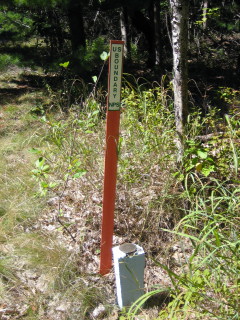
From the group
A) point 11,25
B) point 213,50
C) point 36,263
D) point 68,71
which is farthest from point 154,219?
point 213,50

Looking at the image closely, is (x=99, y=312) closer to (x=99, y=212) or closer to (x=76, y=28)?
(x=99, y=212)

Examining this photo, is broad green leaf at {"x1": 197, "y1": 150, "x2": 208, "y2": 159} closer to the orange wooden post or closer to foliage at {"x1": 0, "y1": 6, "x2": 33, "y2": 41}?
the orange wooden post

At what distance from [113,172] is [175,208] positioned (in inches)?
30.1

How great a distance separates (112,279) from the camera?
2.78 metres

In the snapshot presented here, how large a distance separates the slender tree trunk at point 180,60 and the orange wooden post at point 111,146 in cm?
86

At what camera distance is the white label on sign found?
2.31m

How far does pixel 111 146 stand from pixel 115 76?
0.45 meters

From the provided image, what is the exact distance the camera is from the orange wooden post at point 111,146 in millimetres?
2324

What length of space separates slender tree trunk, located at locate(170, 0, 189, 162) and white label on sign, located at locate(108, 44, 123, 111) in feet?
3.06

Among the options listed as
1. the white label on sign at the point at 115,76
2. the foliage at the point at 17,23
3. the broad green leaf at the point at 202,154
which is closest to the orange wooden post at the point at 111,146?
the white label on sign at the point at 115,76

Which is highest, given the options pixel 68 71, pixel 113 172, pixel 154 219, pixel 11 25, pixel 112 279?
pixel 11 25

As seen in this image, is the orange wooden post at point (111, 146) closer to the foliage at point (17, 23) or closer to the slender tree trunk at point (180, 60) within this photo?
the slender tree trunk at point (180, 60)

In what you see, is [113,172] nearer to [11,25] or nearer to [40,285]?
[40,285]

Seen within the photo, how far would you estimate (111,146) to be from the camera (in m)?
2.48
